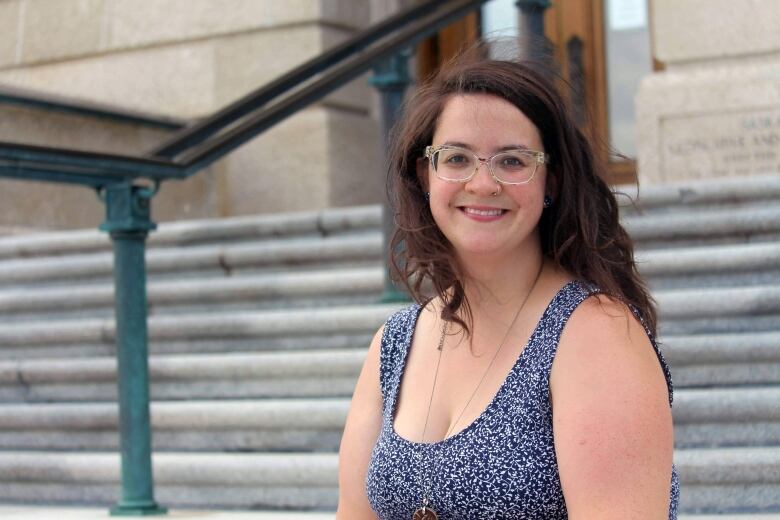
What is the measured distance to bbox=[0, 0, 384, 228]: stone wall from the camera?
7.66 m

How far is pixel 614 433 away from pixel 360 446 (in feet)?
1.83

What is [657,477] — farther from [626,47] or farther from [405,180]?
[626,47]

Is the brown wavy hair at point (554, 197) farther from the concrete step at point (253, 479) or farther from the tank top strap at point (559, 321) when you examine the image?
the concrete step at point (253, 479)

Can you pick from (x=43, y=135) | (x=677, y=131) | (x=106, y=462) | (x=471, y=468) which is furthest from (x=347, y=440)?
(x=43, y=135)

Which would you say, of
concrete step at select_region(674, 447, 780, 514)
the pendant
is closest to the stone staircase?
concrete step at select_region(674, 447, 780, 514)

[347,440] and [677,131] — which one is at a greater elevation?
[677,131]

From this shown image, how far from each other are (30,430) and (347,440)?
2674 mm

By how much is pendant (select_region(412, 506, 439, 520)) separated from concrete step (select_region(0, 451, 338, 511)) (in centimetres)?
186

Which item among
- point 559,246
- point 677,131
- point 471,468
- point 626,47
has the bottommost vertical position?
point 471,468

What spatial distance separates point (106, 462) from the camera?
4.39 metres

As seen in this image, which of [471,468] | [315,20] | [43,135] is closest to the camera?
[471,468]

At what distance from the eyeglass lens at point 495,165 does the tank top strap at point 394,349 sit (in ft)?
1.11

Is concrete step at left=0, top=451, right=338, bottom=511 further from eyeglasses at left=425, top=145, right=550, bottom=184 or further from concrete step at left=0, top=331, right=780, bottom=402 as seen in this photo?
eyeglasses at left=425, top=145, right=550, bottom=184

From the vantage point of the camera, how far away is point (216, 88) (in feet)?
26.2
